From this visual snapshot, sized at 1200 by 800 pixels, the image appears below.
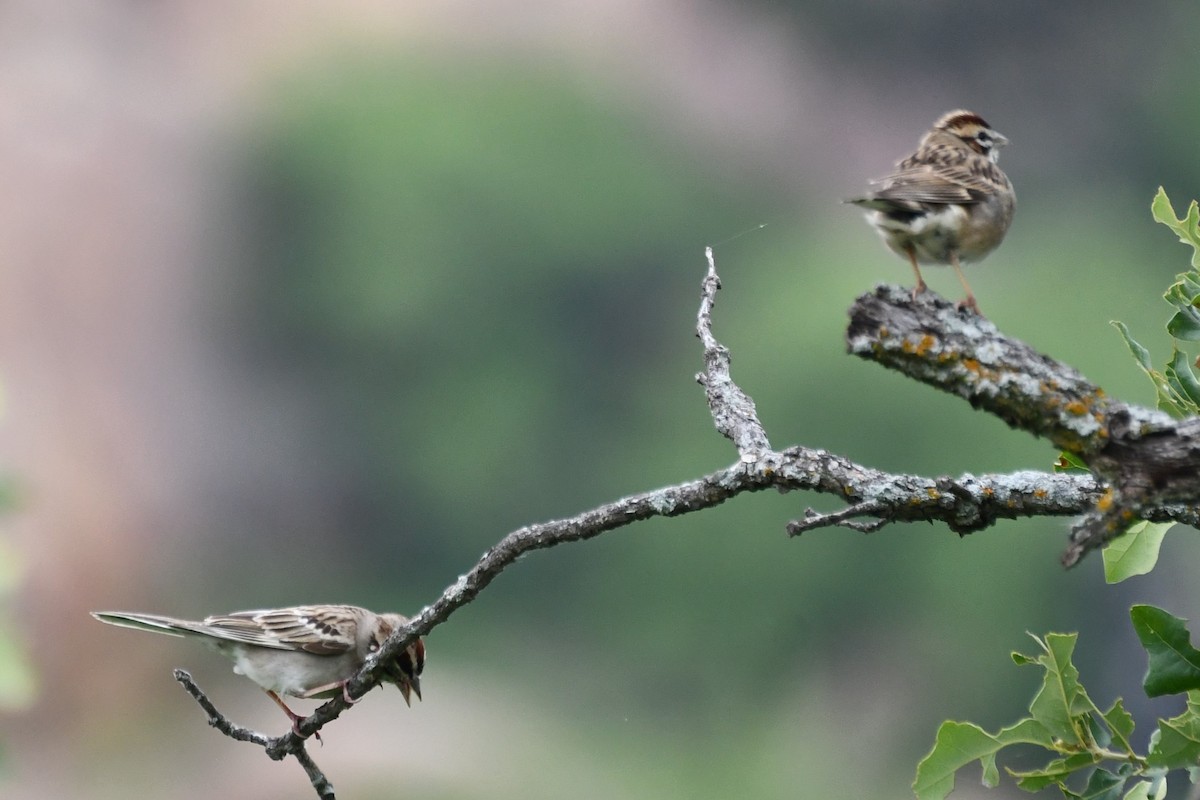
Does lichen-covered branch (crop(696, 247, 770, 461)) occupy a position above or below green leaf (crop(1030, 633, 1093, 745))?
above

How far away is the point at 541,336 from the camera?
8.70 meters

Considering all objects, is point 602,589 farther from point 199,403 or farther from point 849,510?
point 849,510

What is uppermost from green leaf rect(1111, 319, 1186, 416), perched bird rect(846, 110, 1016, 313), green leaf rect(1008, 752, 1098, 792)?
Answer: perched bird rect(846, 110, 1016, 313)

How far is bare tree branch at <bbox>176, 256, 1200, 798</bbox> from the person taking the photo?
1.29m

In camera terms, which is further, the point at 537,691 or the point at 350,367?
the point at 350,367

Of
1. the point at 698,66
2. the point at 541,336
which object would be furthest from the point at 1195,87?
the point at 541,336

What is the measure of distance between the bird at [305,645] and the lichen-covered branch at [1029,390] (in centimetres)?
159

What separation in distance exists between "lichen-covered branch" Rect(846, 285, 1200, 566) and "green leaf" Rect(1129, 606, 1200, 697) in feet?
1.13

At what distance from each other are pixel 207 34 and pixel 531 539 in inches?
343

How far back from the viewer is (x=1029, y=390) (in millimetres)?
1327

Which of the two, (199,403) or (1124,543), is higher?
(199,403)

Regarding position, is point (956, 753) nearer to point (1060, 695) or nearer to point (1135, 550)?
point (1060, 695)

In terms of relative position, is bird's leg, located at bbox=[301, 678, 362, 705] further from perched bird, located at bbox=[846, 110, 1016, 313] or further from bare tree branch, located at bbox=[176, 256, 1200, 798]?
perched bird, located at bbox=[846, 110, 1016, 313]

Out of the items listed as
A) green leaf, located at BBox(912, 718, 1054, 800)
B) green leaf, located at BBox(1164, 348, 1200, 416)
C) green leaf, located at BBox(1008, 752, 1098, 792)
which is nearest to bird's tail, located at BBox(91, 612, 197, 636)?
green leaf, located at BBox(912, 718, 1054, 800)
